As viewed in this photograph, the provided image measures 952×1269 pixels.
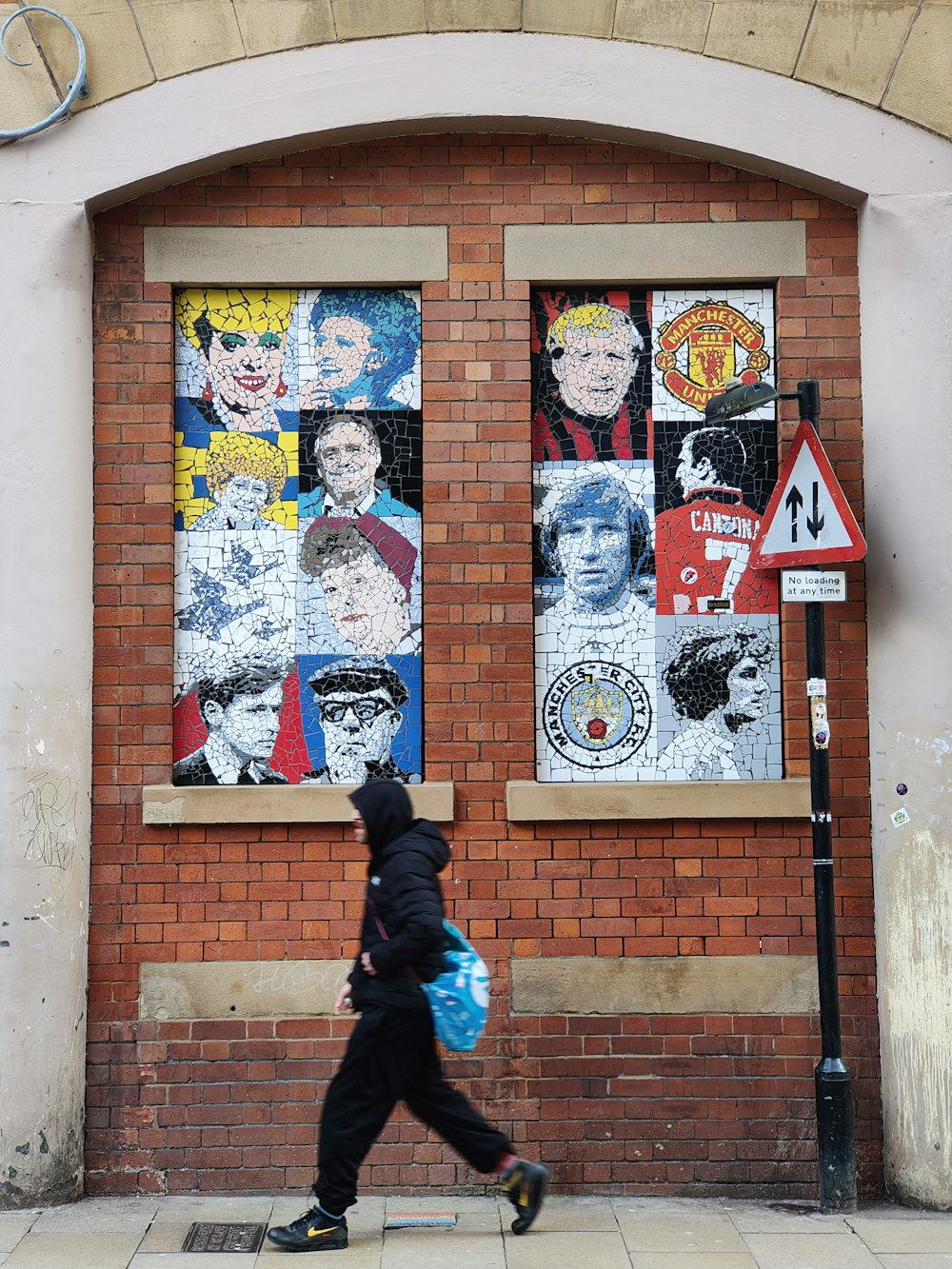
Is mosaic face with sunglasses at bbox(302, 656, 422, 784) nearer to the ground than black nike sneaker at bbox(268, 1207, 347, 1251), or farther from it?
farther from it

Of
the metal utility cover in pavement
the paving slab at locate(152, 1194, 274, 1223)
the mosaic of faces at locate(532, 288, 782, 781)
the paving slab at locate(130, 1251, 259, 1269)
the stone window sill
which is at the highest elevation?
the mosaic of faces at locate(532, 288, 782, 781)

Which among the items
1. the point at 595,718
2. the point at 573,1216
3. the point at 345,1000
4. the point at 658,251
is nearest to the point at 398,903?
the point at 345,1000

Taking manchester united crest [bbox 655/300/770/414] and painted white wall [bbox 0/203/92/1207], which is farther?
manchester united crest [bbox 655/300/770/414]

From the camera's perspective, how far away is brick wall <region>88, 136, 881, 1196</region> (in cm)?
602

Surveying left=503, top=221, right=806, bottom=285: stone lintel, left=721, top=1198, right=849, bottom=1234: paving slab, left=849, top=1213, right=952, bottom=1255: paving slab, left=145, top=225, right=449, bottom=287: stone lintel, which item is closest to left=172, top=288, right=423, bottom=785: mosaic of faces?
left=145, top=225, right=449, bottom=287: stone lintel

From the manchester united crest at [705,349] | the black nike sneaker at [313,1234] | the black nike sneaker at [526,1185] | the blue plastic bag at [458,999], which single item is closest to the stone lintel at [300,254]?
the manchester united crest at [705,349]

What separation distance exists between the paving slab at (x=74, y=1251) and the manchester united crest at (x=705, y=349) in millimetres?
4515

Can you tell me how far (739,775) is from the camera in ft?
20.7

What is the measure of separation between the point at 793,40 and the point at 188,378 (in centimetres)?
337

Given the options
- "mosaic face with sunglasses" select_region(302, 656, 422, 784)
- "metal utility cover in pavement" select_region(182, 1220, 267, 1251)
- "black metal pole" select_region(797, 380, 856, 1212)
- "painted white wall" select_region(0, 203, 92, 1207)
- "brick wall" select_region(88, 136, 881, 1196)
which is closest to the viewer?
"metal utility cover in pavement" select_region(182, 1220, 267, 1251)

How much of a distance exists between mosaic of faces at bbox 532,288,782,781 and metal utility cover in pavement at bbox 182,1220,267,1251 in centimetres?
241

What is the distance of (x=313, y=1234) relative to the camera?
517 centimetres

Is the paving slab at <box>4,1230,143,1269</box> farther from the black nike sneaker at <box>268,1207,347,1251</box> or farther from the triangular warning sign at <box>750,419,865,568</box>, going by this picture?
the triangular warning sign at <box>750,419,865,568</box>

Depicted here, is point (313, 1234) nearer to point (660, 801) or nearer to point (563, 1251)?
point (563, 1251)
